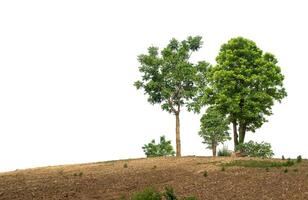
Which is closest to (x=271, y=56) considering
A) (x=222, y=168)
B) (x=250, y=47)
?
(x=250, y=47)

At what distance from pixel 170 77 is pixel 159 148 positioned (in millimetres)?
12458

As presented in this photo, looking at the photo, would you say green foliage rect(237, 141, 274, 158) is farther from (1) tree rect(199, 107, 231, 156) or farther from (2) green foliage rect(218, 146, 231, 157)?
(1) tree rect(199, 107, 231, 156)

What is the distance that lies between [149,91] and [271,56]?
49.9 feet

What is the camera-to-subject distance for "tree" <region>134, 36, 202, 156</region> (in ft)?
172

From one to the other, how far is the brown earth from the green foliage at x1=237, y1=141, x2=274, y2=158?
13078mm

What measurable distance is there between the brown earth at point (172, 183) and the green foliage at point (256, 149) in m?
13.1

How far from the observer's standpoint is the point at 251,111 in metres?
50.8

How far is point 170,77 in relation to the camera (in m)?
52.7

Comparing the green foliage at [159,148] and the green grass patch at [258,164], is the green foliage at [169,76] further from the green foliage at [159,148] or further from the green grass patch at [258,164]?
the green grass patch at [258,164]

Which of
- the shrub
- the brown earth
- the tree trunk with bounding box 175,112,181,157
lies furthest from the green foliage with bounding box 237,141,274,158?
the brown earth

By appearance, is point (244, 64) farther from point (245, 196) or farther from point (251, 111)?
point (245, 196)

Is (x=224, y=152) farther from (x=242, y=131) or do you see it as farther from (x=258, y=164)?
(x=258, y=164)

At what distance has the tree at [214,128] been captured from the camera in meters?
56.9

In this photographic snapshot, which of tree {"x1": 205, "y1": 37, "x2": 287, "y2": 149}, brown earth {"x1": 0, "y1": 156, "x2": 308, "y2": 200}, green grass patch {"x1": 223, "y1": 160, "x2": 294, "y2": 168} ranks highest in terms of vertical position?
tree {"x1": 205, "y1": 37, "x2": 287, "y2": 149}
